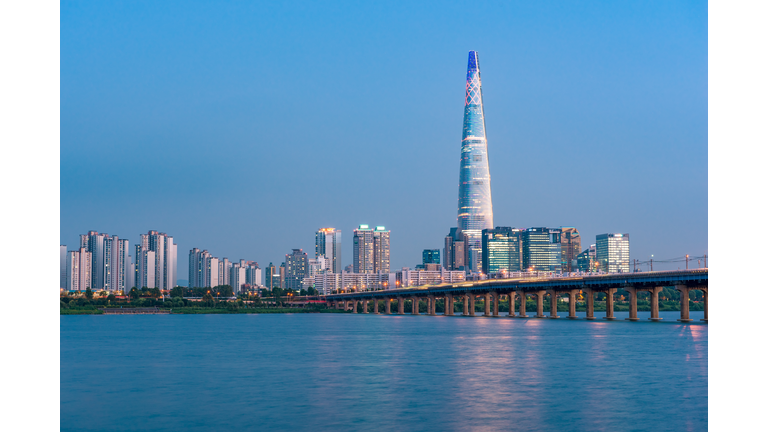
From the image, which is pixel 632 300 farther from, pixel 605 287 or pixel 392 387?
pixel 392 387

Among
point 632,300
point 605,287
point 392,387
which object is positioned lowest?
point 632,300

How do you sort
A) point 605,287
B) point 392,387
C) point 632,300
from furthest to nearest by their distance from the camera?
point 605,287 < point 632,300 < point 392,387

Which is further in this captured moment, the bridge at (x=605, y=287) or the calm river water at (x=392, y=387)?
the bridge at (x=605, y=287)

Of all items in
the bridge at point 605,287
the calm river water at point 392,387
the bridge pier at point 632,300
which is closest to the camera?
the calm river water at point 392,387

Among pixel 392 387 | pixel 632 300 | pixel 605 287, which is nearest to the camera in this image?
pixel 392 387

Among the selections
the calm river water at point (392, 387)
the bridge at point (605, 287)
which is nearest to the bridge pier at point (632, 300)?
the bridge at point (605, 287)

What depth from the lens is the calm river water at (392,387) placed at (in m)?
30.3

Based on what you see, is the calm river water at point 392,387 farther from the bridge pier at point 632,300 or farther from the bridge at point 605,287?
the bridge pier at point 632,300

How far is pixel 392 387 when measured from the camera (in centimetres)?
4100

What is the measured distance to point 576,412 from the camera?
32.1 metres

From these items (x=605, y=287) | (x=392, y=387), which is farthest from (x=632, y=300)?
(x=392, y=387)

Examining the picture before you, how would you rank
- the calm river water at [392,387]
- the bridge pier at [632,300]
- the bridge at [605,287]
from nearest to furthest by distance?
1. the calm river water at [392,387]
2. the bridge at [605,287]
3. the bridge pier at [632,300]

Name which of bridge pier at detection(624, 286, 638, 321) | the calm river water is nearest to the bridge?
bridge pier at detection(624, 286, 638, 321)

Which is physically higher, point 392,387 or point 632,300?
point 392,387
